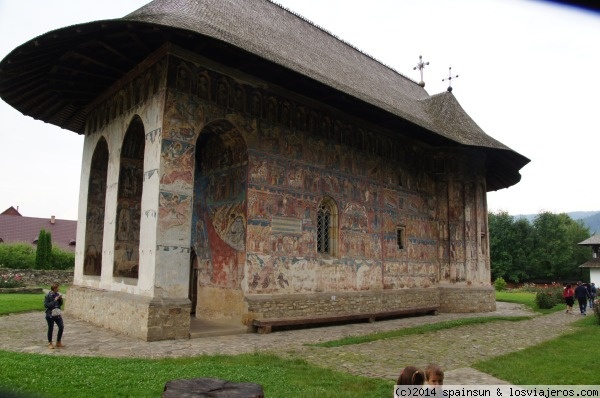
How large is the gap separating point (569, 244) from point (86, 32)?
5423cm

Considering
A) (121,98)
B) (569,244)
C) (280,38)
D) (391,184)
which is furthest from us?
(569,244)

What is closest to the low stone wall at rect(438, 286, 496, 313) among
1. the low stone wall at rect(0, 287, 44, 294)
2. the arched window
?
the arched window

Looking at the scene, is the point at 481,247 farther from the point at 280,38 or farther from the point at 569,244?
the point at 569,244

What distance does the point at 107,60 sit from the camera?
1157 centimetres

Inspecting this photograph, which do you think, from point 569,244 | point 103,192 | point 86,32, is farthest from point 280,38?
point 569,244

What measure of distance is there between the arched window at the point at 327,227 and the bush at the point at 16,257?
26.4 metres

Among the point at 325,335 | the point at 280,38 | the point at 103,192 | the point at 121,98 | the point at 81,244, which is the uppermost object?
the point at 280,38

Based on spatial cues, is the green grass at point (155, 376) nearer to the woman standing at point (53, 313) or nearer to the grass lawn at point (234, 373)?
the grass lawn at point (234, 373)

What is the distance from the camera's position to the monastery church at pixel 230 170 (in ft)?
34.1

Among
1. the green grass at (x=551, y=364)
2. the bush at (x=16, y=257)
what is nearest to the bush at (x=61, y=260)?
the bush at (x=16, y=257)

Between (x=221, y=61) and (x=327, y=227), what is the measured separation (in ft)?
18.5

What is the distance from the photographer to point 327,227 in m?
14.2

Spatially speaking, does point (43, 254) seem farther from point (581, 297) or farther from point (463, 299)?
point (581, 297)

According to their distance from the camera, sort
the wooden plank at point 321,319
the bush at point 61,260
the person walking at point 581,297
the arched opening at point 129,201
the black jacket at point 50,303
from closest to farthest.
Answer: the black jacket at point 50,303 < the wooden plank at point 321,319 < the arched opening at point 129,201 < the person walking at point 581,297 < the bush at point 61,260
